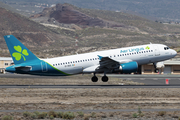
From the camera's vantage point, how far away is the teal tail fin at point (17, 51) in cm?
4756

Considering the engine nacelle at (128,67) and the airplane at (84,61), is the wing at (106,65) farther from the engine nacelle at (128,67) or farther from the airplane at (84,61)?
the engine nacelle at (128,67)

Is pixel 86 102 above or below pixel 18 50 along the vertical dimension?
below

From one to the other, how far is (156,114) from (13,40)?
92.9 feet

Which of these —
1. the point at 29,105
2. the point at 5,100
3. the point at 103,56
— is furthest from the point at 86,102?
the point at 103,56

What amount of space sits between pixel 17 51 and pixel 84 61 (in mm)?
10296

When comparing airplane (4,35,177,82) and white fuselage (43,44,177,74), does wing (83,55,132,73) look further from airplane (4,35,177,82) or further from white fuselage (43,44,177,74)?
white fuselage (43,44,177,74)

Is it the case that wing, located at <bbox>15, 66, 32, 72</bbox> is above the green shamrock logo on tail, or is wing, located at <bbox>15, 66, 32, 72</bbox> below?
below

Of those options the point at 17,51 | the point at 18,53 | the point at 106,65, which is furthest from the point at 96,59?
the point at 17,51

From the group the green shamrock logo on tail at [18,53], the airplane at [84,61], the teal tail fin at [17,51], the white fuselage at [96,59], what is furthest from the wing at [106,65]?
the green shamrock logo on tail at [18,53]

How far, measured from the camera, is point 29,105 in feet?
101

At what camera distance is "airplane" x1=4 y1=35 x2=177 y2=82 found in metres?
48.0

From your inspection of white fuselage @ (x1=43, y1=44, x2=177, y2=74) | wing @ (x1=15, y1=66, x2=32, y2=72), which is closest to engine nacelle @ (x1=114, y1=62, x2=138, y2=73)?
white fuselage @ (x1=43, y1=44, x2=177, y2=74)

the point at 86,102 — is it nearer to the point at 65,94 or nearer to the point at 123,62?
the point at 65,94

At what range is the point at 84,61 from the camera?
5009 centimetres
